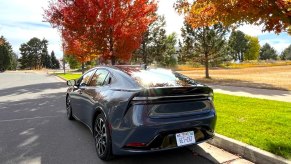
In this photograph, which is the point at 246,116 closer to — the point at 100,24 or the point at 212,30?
the point at 100,24

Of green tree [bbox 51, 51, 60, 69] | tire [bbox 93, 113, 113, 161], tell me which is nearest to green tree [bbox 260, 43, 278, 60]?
green tree [bbox 51, 51, 60, 69]

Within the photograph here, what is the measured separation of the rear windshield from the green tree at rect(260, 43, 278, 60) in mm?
125237

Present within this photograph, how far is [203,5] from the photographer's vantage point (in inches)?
274

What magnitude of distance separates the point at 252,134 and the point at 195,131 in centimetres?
158

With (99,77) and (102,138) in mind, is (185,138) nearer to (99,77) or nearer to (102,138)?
(102,138)

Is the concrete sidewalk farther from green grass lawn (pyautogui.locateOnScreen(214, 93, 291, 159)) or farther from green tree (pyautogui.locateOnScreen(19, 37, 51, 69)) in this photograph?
green tree (pyautogui.locateOnScreen(19, 37, 51, 69))

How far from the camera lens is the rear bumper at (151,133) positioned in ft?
12.9

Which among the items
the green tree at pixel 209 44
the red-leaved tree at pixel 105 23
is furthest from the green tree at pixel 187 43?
the red-leaved tree at pixel 105 23

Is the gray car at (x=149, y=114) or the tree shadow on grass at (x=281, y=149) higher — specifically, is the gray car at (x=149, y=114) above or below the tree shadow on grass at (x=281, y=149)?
above

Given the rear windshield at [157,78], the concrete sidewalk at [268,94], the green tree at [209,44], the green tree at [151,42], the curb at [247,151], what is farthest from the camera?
the green tree at [151,42]

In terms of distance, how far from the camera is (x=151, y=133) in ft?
13.0

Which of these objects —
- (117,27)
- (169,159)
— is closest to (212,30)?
(117,27)

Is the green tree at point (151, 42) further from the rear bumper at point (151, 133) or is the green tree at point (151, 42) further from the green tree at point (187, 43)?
the rear bumper at point (151, 133)

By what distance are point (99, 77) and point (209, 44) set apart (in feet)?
67.6
